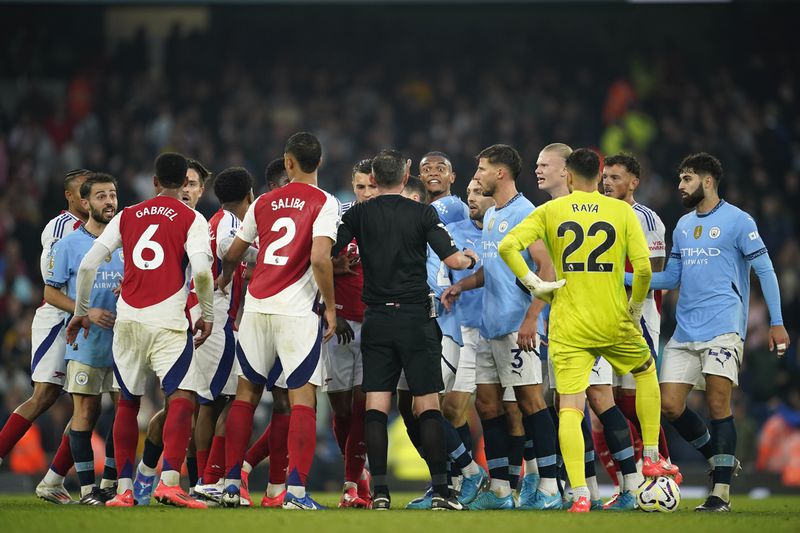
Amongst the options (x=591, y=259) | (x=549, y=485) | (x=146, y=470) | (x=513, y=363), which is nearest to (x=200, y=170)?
(x=146, y=470)

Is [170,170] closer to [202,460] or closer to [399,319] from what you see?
[399,319]

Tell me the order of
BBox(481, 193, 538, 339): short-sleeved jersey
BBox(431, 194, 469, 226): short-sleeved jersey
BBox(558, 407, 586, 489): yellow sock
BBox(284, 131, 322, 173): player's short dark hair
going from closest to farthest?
Answer: BBox(558, 407, 586, 489): yellow sock
BBox(284, 131, 322, 173): player's short dark hair
BBox(481, 193, 538, 339): short-sleeved jersey
BBox(431, 194, 469, 226): short-sleeved jersey

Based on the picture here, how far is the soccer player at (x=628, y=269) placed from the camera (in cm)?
1016

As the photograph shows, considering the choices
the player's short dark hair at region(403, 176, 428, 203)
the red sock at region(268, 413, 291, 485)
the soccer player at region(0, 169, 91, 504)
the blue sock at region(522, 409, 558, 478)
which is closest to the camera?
the red sock at region(268, 413, 291, 485)

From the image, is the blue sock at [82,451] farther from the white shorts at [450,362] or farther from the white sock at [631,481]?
the white sock at [631,481]

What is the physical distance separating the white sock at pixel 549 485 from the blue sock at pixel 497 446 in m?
0.39

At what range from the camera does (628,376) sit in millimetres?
10281

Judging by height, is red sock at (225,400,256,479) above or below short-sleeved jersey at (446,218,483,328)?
below

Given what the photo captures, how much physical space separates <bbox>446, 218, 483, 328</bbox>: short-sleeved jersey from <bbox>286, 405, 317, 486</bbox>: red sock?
2.11m

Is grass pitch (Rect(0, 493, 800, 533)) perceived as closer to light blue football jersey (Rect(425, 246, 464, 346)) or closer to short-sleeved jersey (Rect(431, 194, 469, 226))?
light blue football jersey (Rect(425, 246, 464, 346))

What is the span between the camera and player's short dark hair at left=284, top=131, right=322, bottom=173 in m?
9.00

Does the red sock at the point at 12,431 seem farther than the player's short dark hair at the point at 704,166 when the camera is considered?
Yes

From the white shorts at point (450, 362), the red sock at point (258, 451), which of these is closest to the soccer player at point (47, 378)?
the red sock at point (258, 451)

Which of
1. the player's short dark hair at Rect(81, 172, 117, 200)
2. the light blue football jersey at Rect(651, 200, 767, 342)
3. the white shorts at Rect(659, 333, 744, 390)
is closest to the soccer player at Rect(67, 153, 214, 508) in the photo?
the player's short dark hair at Rect(81, 172, 117, 200)
